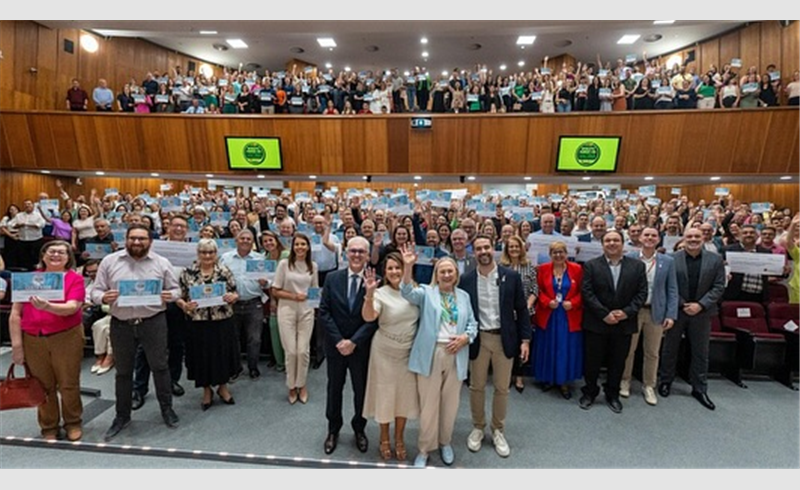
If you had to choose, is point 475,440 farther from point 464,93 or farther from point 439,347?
point 464,93

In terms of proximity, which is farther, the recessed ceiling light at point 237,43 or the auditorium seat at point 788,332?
the recessed ceiling light at point 237,43

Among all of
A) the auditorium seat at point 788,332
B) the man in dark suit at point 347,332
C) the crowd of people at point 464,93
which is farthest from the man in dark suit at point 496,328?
the crowd of people at point 464,93

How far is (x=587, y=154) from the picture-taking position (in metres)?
10.1

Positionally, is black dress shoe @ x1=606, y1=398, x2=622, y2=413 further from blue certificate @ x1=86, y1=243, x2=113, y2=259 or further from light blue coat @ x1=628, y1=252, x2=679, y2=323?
blue certificate @ x1=86, y1=243, x2=113, y2=259

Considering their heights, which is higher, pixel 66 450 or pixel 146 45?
pixel 146 45

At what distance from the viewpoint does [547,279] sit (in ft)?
12.7

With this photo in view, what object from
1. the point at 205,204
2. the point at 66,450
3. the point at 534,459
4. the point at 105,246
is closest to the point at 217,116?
the point at 205,204

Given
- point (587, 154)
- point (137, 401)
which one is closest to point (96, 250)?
point (137, 401)

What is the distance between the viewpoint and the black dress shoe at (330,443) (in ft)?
10.1

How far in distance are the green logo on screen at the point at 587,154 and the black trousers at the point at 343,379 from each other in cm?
893

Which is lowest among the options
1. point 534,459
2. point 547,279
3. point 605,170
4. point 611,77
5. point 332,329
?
point 534,459

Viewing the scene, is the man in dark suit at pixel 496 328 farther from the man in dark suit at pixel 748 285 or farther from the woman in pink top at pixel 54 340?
the man in dark suit at pixel 748 285

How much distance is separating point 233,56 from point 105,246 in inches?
552

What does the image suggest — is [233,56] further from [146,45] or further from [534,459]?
[534,459]
